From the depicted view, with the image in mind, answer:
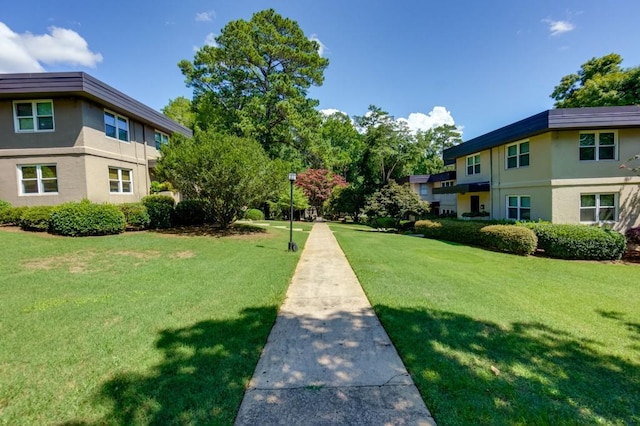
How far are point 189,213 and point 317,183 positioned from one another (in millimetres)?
19780

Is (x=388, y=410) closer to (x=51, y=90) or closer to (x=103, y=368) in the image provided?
(x=103, y=368)

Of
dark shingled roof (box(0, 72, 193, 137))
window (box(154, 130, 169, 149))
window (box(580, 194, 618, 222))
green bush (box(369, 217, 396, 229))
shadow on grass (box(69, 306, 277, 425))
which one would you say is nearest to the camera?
shadow on grass (box(69, 306, 277, 425))

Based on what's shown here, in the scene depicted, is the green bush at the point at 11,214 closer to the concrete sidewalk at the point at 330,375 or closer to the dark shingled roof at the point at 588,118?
the concrete sidewalk at the point at 330,375

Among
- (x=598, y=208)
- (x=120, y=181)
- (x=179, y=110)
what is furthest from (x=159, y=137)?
(x=179, y=110)

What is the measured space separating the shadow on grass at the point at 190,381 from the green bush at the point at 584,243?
41.5ft

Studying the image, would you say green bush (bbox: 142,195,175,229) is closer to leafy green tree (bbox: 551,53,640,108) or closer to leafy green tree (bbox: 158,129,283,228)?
leafy green tree (bbox: 158,129,283,228)

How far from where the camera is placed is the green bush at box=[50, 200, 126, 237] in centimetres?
1071

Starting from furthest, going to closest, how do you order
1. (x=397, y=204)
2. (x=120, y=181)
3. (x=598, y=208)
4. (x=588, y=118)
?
(x=397, y=204)
(x=120, y=181)
(x=598, y=208)
(x=588, y=118)

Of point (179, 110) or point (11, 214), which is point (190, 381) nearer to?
point (11, 214)

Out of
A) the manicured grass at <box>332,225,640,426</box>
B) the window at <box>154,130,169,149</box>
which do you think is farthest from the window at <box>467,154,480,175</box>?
the window at <box>154,130,169,149</box>

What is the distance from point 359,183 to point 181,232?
2367cm

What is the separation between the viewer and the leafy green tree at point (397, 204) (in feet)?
72.6

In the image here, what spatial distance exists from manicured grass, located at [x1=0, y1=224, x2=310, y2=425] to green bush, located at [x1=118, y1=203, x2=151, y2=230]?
4403 mm

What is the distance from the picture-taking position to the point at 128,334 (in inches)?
155
